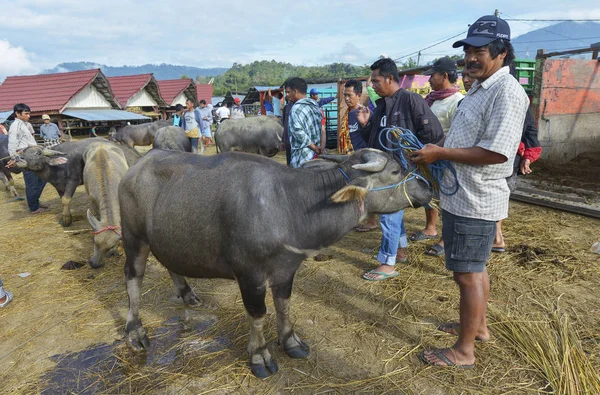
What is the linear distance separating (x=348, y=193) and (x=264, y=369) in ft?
5.21

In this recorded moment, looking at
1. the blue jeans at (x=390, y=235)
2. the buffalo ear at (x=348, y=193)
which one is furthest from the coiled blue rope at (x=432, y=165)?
the blue jeans at (x=390, y=235)

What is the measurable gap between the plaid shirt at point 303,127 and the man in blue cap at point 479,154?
2.52 metres

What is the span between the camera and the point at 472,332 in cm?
270

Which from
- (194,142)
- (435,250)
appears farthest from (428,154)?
(194,142)

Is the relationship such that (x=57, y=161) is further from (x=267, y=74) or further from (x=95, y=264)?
(x=267, y=74)

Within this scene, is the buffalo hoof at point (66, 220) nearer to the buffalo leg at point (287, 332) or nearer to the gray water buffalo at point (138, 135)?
the buffalo leg at point (287, 332)

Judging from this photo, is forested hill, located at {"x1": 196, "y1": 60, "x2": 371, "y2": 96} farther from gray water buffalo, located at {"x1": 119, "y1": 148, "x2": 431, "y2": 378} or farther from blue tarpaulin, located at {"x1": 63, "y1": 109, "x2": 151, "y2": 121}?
gray water buffalo, located at {"x1": 119, "y1": 148, "x2": 431, "y2": 378}

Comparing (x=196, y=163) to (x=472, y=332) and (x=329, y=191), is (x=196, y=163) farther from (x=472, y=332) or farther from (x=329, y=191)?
(x=472, y=332)

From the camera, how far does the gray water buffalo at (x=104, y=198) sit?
453 centimetres

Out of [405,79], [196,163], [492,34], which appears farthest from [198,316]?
[405,79]

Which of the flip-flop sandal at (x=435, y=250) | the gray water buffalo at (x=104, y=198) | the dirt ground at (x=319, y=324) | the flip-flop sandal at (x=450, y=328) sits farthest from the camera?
the flip-flop sandal at (x=435, y=250)

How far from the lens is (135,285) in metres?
3.36

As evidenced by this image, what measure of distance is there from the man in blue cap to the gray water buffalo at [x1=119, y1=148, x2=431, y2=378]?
38 cm

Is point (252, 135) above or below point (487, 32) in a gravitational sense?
below
